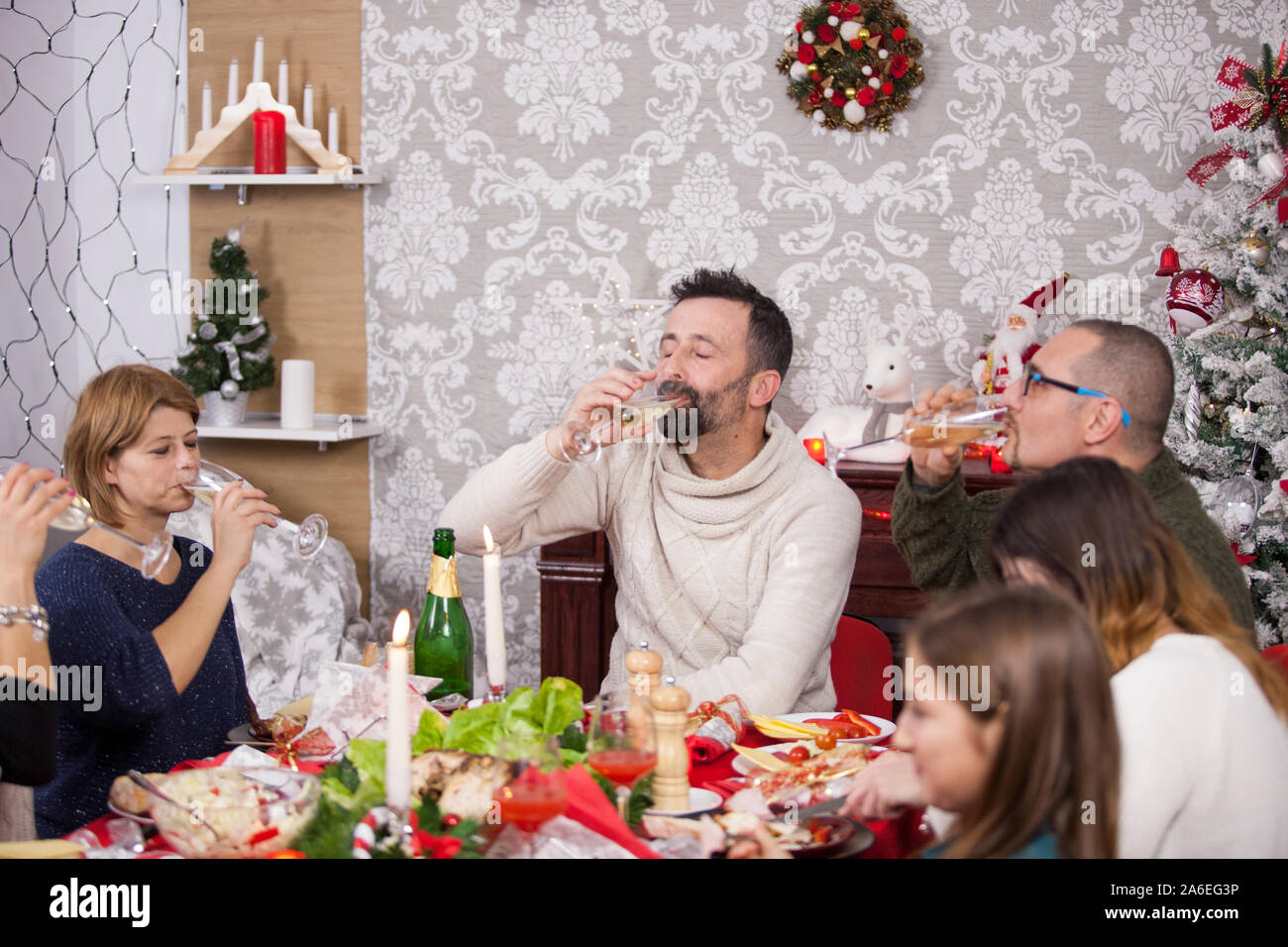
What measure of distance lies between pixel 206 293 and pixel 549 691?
2763 millimetres

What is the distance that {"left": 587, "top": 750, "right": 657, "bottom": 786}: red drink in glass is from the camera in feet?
4.42

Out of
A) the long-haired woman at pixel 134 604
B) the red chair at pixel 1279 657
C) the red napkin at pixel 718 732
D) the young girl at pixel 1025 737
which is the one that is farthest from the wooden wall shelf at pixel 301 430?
the young girl at pixel 1025 737

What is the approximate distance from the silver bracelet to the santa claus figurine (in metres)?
2.47

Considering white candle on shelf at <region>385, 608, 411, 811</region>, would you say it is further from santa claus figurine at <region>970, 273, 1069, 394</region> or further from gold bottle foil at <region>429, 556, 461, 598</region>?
santa claus figurine at <region>970, 273, 1069, 394</region>

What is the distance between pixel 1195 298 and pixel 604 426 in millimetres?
1759

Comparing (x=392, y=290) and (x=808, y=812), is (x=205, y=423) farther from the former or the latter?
(x=808, y=812)

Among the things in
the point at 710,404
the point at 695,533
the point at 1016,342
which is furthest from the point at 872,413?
the point at 695,533

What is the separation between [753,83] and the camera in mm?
3539

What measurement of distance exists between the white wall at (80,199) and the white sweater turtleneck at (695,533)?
1.99 metres

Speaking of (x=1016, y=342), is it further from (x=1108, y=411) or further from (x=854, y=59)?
(x=1108, y=411)

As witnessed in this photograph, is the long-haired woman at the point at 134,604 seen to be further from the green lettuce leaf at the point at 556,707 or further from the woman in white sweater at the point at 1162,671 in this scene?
the woman in white sweater at the point at 1162,671

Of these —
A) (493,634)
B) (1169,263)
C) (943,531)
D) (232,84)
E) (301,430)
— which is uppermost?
(232,84)

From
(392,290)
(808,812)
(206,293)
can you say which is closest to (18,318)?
(206,293)

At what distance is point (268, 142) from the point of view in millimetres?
3598
